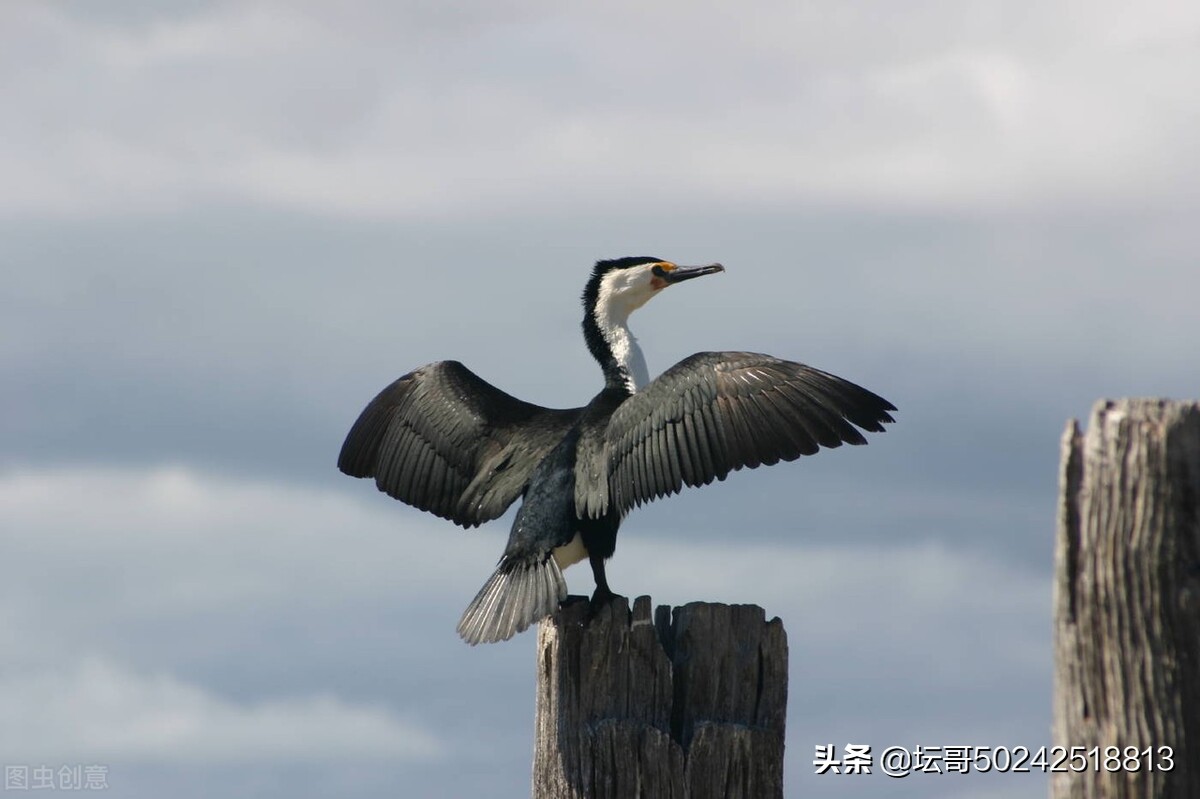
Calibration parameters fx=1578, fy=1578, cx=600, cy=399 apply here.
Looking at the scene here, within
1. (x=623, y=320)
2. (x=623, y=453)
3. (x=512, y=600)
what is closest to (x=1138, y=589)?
(x=512, y=600)

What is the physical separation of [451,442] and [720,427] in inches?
75.5

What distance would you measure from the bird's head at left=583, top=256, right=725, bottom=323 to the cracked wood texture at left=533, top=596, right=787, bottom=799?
3.58 meters

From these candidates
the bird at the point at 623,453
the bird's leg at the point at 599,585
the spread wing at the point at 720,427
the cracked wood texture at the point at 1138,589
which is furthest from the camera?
the spread wing at the point at 720,427

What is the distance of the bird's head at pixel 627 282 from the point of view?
30.1 ft

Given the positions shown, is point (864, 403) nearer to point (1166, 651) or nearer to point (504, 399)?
point (504, 399)

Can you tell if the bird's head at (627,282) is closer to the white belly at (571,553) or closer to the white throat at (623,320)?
the white throat at (623,320)

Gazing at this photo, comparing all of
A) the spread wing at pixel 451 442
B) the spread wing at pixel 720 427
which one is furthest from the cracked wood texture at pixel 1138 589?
the spread wing at pixel 451 442

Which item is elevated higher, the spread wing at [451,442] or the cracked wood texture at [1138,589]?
the spread wing at [451,442]

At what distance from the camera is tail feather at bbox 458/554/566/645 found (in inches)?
276

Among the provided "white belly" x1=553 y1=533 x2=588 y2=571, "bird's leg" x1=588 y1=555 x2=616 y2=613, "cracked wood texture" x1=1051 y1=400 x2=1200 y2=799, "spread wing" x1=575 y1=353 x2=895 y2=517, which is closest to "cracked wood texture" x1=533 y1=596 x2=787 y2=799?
"bird's leg" x1=588 y1=555 x2=616 y2=613

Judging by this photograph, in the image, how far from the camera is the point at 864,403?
755 centimetres

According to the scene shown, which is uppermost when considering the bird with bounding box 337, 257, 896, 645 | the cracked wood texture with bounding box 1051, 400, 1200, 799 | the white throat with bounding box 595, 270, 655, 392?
the white throat with bounding box 595, 270, 655, 392

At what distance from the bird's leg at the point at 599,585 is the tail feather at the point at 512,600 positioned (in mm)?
178

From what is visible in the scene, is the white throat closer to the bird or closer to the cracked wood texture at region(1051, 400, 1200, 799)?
the bird
